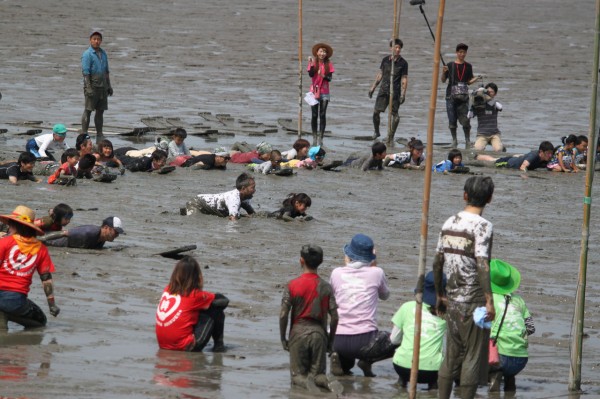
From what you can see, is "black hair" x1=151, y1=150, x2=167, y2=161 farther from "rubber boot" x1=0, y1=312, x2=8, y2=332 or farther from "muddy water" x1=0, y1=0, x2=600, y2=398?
"rubber boot" x1=0, y1=312, x2=8, y2=332

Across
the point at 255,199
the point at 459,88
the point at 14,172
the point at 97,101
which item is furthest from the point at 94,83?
the point at 459,88

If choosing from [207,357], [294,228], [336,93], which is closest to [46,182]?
[294,228]

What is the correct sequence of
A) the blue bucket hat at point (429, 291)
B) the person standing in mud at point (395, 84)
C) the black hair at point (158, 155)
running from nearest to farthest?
the blue bucket hat at point (429, 291), the black hair at point (158, 155), the person standing in mud at point (395, 84)

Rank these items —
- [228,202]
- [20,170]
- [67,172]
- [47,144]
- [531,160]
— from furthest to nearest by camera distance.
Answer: [531,160] < [47,144] < [67,172] < [20,170] < [228,202]

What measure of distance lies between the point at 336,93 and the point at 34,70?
615cm

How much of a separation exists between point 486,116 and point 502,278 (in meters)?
11.8

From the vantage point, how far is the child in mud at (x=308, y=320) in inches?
318

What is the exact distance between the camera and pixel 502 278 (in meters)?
8.08

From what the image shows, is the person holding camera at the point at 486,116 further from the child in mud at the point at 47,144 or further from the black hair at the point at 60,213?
the black hair at the point at 60,213

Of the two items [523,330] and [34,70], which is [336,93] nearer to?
[34,70]

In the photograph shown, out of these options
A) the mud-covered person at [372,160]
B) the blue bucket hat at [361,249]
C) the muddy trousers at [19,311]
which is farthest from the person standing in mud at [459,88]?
the muddy trousers at [19,311]

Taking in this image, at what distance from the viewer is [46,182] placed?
1512 centimetres

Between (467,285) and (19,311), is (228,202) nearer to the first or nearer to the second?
(19,311)

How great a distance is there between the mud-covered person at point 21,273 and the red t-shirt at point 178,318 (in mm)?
856
